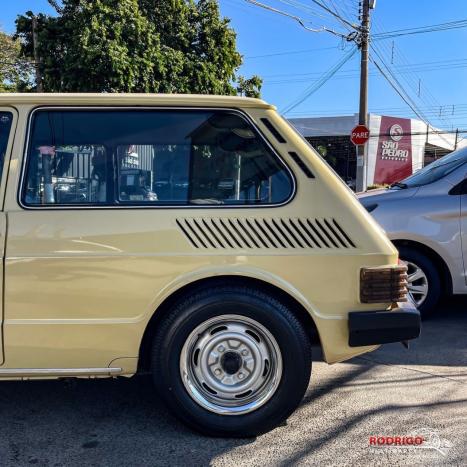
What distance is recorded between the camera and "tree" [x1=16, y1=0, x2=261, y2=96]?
13062mm

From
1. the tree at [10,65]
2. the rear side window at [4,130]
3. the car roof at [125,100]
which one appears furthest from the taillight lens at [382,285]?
the tree at [10,65]

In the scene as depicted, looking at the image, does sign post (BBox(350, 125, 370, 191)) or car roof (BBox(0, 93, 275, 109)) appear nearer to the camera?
car roof (BBox(0, 93, 275, 109))

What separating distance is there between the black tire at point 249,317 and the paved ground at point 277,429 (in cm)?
13

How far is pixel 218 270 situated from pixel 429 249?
3178 millimetres

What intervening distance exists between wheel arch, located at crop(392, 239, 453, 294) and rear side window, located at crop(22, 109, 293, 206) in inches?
108

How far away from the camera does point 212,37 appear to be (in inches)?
628

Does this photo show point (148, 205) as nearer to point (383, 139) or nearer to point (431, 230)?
point (431, 230)

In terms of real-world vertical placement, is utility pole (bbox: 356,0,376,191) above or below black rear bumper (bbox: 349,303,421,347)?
above

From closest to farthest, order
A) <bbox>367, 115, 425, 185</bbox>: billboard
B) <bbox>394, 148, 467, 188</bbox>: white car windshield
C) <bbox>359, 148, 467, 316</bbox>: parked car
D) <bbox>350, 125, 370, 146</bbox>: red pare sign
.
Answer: <bbox>359, 148, 467, 316</bbox>: parked car → <bbox>394, 148, 467, 188</bbox>: white car windshield → <bbox>350, 125, 370, 146</bbox>: red pare sign → <bbox>367, 115, 425, 185</bbox>: billboard

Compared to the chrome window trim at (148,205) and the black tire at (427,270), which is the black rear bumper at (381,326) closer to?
the chrome window trim at (148,205)

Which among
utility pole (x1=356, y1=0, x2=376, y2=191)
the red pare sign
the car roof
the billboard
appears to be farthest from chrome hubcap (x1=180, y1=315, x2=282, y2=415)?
the billboard

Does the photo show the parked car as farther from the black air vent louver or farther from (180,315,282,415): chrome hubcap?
(180,315,282,415): chrome hubcap

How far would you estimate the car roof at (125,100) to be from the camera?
2881mm

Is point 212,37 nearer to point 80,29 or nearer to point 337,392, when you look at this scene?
point 80,29
